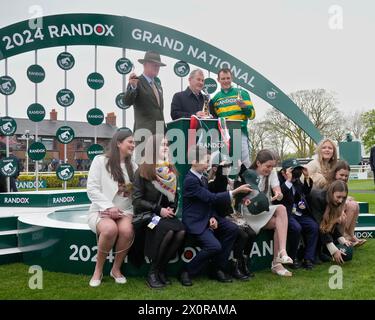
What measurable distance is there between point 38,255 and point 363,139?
35108 millimetres

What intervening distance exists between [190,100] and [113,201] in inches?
Result: 58.1

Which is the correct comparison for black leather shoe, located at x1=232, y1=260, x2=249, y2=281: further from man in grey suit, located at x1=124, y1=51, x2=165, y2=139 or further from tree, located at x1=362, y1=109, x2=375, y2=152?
tree, located at x1=362, y1=109, x2=375, y2=152

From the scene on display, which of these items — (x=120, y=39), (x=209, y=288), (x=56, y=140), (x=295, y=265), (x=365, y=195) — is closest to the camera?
(x=209, y=288)

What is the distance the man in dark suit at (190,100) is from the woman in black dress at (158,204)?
2.93ft

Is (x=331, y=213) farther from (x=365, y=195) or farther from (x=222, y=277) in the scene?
(x=365, y=195)

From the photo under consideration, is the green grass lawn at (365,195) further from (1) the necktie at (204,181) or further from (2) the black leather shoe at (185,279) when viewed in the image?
(2) the black leather shoe at (185,279)

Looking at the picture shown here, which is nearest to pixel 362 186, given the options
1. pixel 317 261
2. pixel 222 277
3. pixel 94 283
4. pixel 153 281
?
pixel 317 261

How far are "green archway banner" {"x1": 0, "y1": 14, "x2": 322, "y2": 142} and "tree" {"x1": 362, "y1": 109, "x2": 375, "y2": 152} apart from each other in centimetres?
2816

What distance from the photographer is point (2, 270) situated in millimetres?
4043

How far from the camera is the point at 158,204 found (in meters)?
3.54

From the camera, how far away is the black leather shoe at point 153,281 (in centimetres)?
335

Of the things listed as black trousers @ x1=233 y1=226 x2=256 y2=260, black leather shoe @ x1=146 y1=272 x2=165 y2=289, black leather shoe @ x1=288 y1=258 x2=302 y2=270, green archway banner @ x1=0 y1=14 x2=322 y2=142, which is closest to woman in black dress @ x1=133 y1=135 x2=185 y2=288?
black leather shoe @ x1=146 y1=272 x2=165 y2=289
